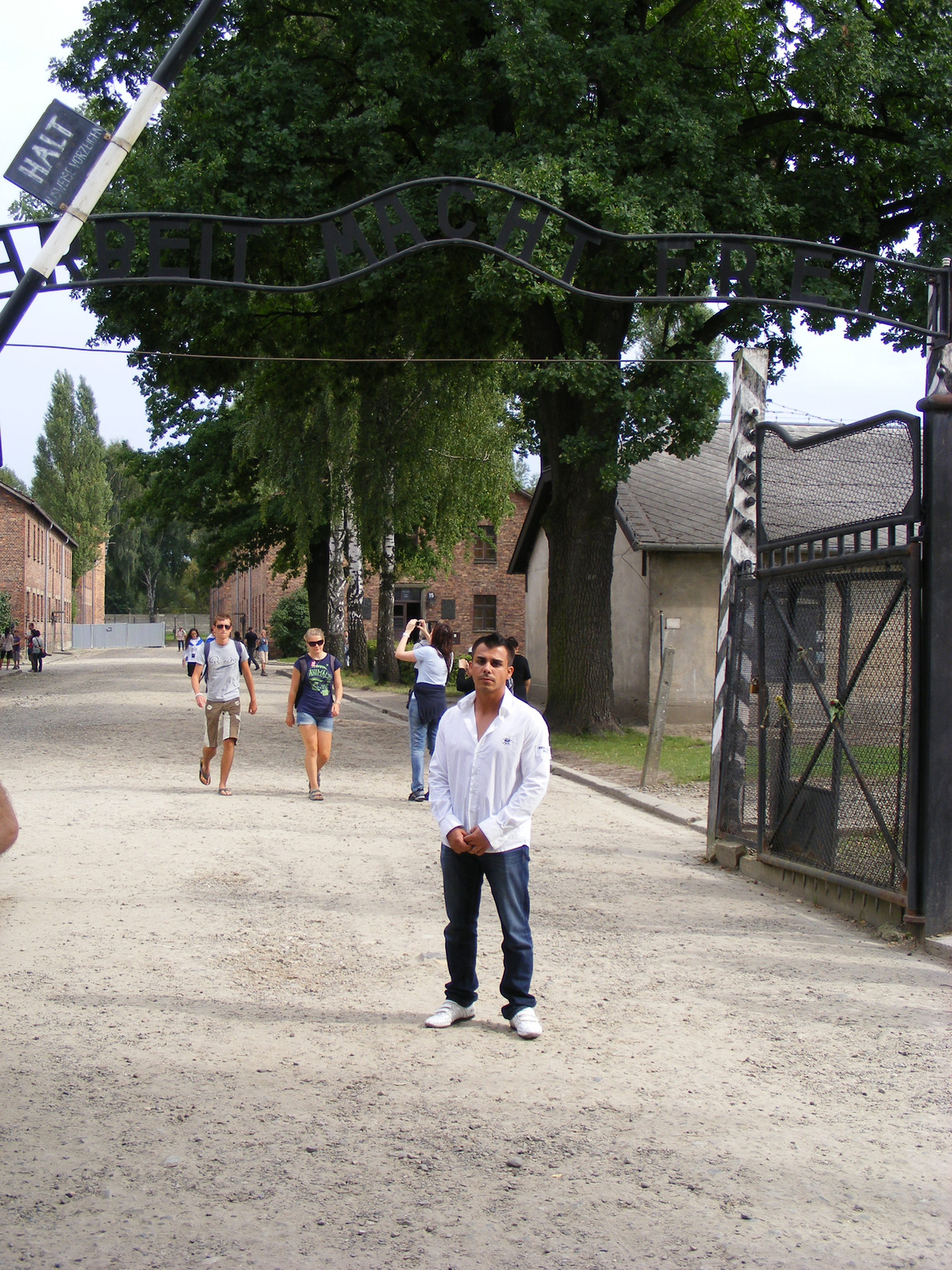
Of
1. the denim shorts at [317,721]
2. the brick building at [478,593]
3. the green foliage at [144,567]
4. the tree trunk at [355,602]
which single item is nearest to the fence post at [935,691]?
the denim shorts at [317,721]

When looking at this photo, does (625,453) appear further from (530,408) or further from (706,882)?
(706,882)

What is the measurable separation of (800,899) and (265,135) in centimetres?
1280

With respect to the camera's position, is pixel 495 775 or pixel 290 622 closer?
pixel 495 775

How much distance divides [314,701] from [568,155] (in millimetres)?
8204

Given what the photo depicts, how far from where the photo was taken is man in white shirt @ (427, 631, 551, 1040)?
5.60 m

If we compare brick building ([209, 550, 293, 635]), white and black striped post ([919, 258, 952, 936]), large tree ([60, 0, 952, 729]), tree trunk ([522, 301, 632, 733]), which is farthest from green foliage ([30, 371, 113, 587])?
white and black striped post ([919, 258, 952, 936])

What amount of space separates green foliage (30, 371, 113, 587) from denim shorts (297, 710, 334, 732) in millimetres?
83557

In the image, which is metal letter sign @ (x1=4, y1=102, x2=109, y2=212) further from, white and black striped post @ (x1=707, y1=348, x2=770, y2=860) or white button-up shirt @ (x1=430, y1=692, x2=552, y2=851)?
white and black striped post @ (x1=707, y1=348, x2=770, y2=860)

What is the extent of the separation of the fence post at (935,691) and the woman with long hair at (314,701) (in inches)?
278

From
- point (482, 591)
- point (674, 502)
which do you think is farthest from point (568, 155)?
point (482, 591)

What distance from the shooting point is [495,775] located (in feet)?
18.4

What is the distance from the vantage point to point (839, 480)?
8984 millimetres

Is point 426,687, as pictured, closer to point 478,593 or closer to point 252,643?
point 252,643

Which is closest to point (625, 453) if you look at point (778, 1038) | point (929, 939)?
point (929, 939)
